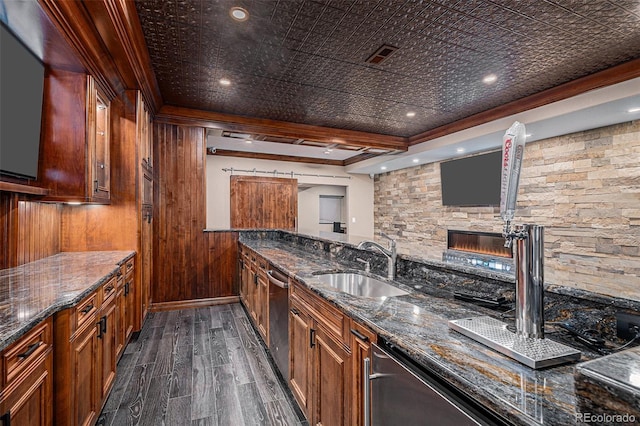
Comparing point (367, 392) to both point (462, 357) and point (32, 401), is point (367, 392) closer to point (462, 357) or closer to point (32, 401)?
point (462, 357)

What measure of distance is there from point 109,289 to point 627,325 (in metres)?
2.67

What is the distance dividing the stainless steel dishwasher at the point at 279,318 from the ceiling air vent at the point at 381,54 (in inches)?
80.4

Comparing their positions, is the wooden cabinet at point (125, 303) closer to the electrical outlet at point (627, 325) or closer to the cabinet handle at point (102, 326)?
the cabinet handle at point (102, 326)

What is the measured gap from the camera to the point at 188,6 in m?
2.01

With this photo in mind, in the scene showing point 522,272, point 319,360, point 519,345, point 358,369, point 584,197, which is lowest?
point 319,360

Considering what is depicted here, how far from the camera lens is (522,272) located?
0.90 m

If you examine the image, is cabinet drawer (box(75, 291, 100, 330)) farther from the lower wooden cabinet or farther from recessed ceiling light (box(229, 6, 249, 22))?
recessed ceiling light (box(229, 6, 249, 22))

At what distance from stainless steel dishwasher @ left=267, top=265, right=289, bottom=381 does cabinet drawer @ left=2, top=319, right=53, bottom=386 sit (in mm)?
1256

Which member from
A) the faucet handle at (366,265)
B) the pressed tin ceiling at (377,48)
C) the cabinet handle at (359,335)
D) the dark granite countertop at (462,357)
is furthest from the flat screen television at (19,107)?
the faucet handle at (366,265)

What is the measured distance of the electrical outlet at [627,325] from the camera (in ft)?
2.94

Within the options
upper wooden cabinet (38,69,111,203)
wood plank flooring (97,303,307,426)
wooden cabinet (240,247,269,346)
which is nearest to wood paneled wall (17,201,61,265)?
upper wooden cabinet (38,69,111,203)

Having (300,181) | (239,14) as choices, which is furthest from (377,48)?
(300,181)

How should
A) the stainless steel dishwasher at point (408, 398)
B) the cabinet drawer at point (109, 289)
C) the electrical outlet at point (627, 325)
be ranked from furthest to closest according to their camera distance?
the cabinet drawer at point (109, 289), the electrical outlet at point (627, 325), the stainless steel dishwasher at point (408, 398)

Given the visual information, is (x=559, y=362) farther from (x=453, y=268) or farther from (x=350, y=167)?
(x=350, y=167)
